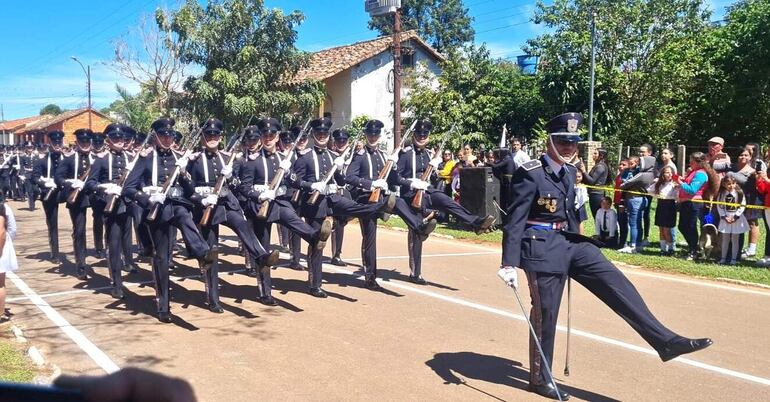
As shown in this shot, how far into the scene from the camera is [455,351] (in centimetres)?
636

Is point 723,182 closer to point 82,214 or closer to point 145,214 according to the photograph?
point 145,214

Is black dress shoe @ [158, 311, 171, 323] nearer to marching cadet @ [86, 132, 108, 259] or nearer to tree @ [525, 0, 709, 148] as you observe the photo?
marching cadet @ [86, 132, 108, 259]

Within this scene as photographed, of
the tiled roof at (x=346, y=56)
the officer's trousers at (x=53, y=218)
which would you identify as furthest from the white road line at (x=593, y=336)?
the tiled roof at (x=346, y=56)

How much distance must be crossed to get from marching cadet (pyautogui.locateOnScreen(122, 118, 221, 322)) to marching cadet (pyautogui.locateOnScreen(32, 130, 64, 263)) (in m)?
3.57

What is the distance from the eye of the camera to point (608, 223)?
12656 mm

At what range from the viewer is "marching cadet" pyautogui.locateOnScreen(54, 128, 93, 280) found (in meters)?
10.2

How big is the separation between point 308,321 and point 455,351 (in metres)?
1.89

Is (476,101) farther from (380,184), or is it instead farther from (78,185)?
(78,185)

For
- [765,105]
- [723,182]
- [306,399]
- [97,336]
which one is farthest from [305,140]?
[765,105]

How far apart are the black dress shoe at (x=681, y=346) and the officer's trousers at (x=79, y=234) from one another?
27.4 feet

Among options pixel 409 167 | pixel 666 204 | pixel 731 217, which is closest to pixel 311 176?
pixel 409 167

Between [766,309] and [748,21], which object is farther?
[748,21]

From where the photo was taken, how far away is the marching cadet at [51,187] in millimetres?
11086

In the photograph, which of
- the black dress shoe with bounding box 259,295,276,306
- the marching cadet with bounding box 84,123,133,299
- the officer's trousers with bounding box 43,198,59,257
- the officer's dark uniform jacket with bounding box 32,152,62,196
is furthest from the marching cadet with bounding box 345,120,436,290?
the officer's dark uniform jacket with bounding box 32,152,62,196
